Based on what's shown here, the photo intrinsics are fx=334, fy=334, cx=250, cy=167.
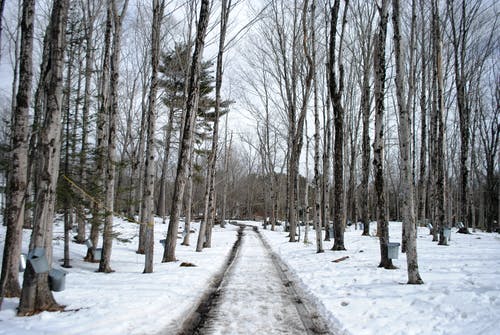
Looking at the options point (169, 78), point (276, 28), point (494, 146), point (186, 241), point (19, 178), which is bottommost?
point (186, 241)

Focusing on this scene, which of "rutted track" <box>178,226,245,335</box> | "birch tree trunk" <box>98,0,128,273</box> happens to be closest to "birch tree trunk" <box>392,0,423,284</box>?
"rutted track" <box>178,226,245,335</box>

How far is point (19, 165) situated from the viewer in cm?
546

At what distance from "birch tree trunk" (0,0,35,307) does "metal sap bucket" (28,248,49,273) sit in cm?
76

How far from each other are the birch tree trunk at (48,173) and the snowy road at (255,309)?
2.44 m

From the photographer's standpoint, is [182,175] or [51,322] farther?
[182,175]

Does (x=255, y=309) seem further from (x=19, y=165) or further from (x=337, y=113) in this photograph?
(x=337, y=113)

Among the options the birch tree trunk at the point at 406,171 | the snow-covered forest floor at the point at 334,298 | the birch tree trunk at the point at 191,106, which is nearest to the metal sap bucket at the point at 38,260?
the snow-covered forest floor at the point at 334,298

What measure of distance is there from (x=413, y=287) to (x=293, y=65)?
15008 millimetres

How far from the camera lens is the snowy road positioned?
14.3 feet

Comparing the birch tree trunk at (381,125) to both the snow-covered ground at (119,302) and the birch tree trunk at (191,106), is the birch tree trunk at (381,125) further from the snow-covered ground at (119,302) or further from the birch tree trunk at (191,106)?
the birch tree trunk at (191,106)

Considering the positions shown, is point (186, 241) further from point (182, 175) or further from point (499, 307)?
point (499, 307)

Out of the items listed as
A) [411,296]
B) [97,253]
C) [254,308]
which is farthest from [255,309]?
[97,253]

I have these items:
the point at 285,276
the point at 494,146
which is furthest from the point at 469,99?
the point at 285,276

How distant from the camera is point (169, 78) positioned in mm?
19578
